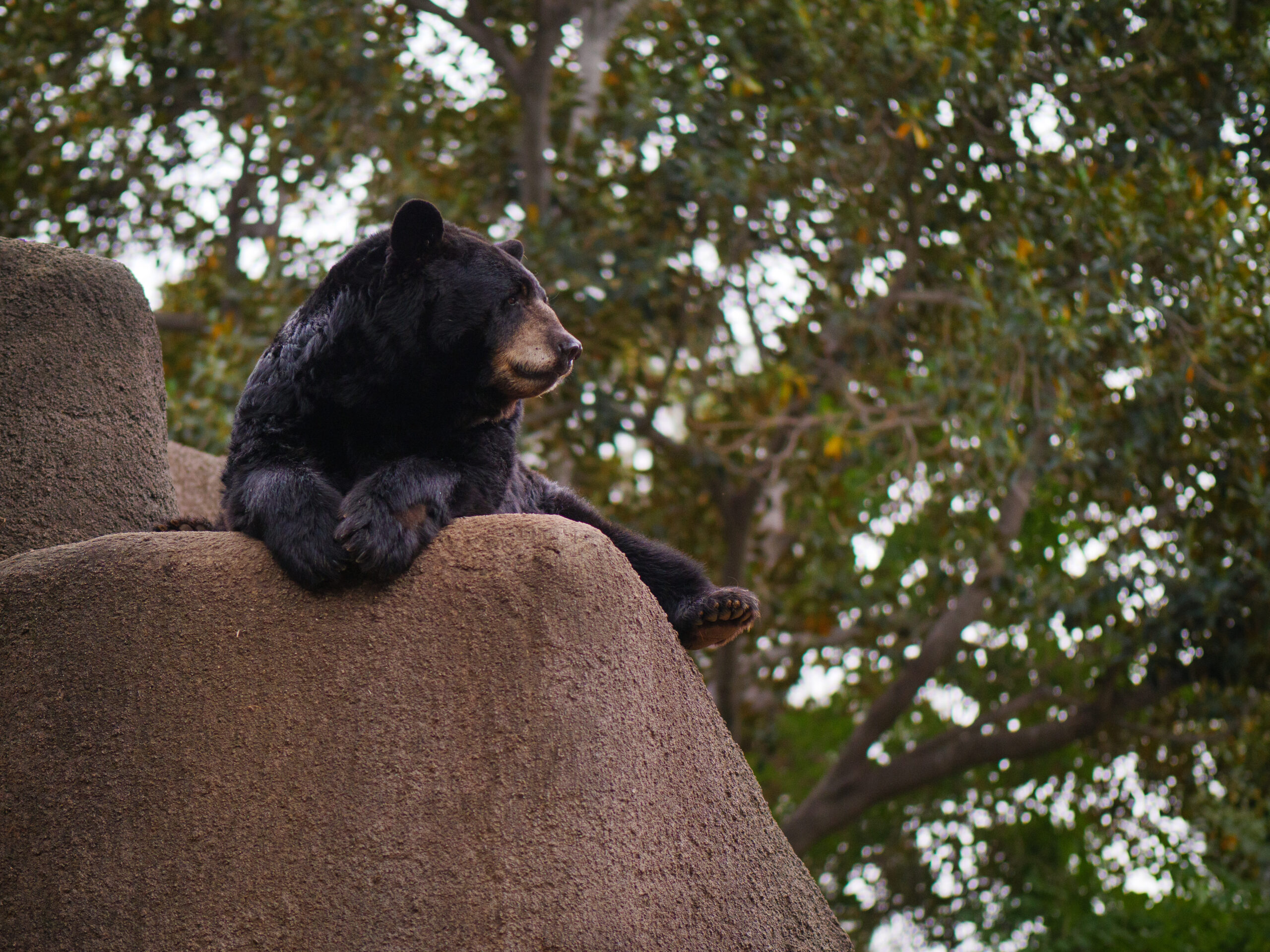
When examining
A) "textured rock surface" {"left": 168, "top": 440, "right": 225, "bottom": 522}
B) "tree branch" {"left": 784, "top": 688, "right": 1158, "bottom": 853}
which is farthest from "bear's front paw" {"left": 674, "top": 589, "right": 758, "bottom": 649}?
"tree branch" {"left": 784, "top": 688, "right": 1158, "bottom": 853}

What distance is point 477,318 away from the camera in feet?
10.0

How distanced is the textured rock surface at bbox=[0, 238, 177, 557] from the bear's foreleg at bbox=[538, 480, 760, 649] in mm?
1187

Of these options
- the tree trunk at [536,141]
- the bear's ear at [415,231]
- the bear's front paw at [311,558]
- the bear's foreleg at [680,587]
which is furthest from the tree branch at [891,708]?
the bear's front paw at [311,558]

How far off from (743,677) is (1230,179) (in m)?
4.49

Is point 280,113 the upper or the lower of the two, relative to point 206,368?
upper

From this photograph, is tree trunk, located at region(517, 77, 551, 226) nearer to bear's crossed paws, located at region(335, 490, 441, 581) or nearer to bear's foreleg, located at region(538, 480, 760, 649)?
bear's foreleg, located at region(538, 480, 760, 649)

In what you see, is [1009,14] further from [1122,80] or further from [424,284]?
[424,284]

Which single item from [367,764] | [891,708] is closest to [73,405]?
[367,764]

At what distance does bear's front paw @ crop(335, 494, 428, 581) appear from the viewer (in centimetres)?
246

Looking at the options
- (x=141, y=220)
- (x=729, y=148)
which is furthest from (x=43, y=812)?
(x=141, y=220)

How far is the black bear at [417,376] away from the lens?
2959mm

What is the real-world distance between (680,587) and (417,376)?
0.96m

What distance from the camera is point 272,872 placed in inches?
90.2

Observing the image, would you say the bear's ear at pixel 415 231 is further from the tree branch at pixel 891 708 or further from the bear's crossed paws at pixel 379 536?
the tree branch at pixel 891 708
